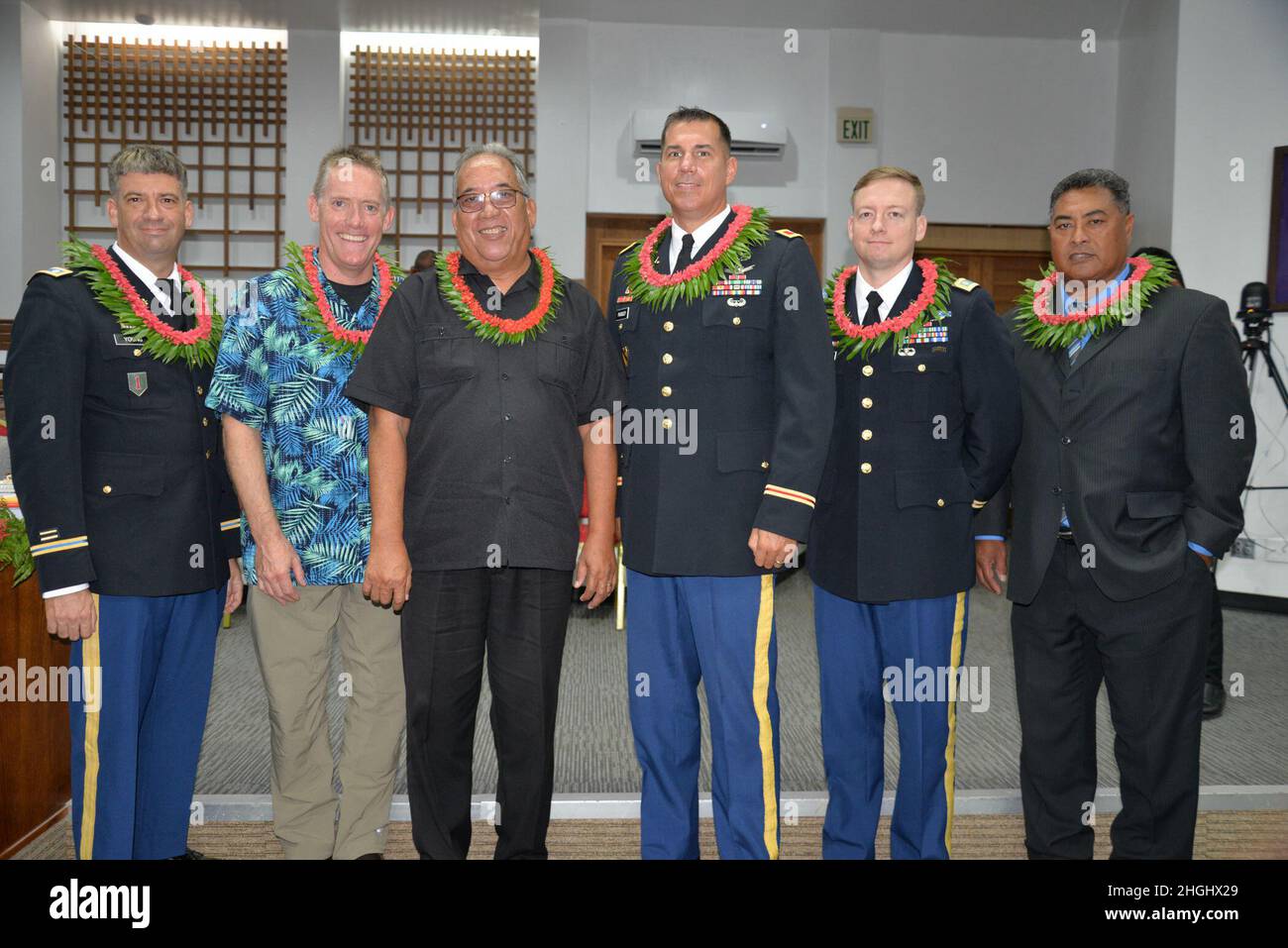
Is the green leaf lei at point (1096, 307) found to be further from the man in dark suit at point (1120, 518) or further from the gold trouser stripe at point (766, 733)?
the gold trouser stripe at point (766, 733)

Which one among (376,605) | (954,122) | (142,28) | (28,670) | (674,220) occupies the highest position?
(142,28)

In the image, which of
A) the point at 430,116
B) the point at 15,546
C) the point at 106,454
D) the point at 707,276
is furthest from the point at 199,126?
the point at 707,276

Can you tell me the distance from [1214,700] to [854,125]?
216 inches

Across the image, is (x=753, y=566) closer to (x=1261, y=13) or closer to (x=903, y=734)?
(x=903, y=734)

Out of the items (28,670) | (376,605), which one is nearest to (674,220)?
(376,605)

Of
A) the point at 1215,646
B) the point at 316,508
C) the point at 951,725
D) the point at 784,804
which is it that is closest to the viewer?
the point at 951,725

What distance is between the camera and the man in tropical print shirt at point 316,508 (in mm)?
2268

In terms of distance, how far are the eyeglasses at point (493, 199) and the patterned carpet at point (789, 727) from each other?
1825mm

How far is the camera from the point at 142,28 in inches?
313

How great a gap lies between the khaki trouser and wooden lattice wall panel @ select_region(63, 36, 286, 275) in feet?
21.1

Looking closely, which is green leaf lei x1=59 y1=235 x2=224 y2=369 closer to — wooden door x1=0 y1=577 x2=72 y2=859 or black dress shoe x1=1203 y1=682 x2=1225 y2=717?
wooden door x1=0 y1=577 x2=72 y2=859

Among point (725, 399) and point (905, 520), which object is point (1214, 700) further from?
point (725, 399)

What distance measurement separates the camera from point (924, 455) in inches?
90.4

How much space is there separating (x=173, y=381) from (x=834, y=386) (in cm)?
150
